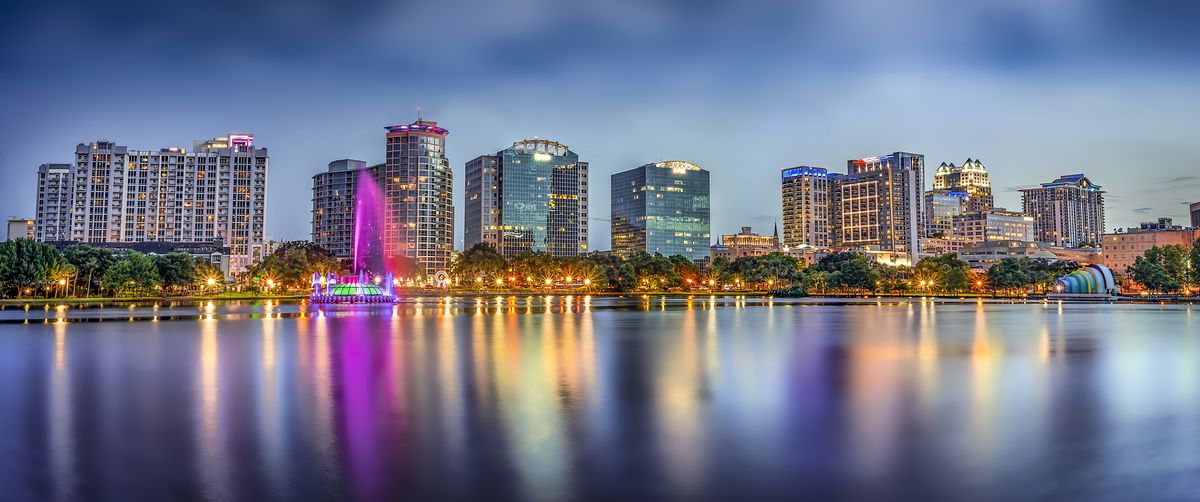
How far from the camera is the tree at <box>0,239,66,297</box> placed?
3878 inches

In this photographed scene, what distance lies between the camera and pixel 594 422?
1870cm

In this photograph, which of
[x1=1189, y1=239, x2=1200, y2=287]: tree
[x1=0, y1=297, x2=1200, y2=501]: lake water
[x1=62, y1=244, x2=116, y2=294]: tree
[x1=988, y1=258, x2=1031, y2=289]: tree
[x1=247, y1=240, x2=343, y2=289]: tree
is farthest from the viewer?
[x1=988, y1=258, x2=1031, y2=289]: tree

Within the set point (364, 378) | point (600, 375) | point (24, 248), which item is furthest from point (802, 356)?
point (24, 248)

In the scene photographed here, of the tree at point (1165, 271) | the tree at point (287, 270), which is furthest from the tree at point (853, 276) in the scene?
the tree at point (287, 270)

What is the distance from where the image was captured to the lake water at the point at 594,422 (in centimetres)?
1327

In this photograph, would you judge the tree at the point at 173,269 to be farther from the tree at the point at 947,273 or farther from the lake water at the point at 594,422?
the tree at the point at 947,273

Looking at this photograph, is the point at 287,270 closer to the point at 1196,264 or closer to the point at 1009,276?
the point at 1009,276

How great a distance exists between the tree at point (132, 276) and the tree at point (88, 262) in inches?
102

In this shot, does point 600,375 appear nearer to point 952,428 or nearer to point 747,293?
point 952,428

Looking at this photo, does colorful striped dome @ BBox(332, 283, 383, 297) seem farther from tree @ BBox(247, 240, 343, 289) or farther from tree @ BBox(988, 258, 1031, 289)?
tree @ BBox(988, 258, 1031, 289)

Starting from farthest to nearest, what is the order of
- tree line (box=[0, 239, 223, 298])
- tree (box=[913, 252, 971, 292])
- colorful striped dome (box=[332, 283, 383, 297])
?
tree (box=[913, 252, 971, 292]) → colorful striped dome (box=[332, 283, 383, 297]) → tree line (box=[0, 239, 223, 298])

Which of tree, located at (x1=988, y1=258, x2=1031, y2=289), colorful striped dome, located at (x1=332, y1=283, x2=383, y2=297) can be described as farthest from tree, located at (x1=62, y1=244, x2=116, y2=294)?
tree, located at (x1=988, y1=258, x2=1031, y2=289)

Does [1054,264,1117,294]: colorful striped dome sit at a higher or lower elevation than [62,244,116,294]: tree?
lower

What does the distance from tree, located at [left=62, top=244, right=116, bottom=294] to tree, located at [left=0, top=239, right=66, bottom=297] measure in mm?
9208
